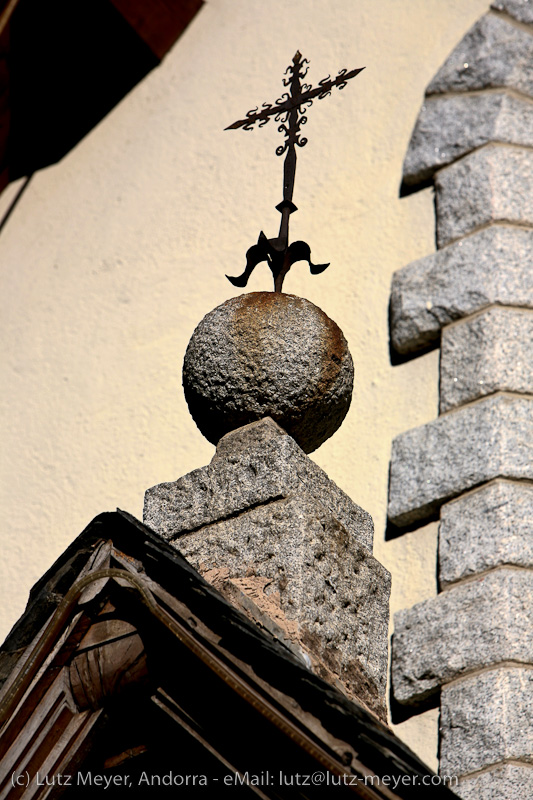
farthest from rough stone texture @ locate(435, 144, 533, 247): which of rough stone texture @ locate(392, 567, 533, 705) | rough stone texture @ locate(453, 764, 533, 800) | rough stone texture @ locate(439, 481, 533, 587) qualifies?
rough stone texture @ locate(453, 764, 533, 800)

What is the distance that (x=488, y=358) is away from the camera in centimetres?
414

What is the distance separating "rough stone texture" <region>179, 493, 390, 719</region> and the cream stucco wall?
3.84 ft

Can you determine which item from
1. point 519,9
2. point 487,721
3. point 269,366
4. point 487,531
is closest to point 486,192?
point 519,9

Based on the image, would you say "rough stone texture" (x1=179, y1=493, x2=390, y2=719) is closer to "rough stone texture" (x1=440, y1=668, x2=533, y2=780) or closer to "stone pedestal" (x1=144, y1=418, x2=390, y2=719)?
"stone pedestal" (x1=144, y1=418, x2=390, y2=719)

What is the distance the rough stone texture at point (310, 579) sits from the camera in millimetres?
2779

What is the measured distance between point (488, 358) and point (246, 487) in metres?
1.42

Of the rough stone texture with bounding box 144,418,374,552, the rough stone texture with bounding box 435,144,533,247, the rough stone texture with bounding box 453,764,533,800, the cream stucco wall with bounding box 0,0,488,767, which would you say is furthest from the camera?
the cream stucco wall with bounding box 0,0,488,767

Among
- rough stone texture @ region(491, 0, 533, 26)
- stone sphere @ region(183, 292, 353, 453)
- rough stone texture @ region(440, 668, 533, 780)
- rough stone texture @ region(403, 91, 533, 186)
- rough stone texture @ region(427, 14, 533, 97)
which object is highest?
rough stone texture @ region(491, 0, 533, 26)

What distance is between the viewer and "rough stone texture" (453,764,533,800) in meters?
3.29

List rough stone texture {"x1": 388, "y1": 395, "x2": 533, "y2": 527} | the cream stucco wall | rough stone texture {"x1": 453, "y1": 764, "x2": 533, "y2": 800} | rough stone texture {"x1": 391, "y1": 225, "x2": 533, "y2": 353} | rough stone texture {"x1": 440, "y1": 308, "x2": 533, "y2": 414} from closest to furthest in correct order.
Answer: rough stone texture {"x1": 453, "y1": 764, "x2": 533, "y2": 800}
rough stone texture {"x1": 388, "y1": 395, "x2": 533, "y2": 527}
rough stone texture {"x1": 440, "y1": 308, "x2": 533, "y2": 414}
rough stone texture {"x1": 391, "y1": 225, "x2": 533, "y2": 353}
the cream stucco wall

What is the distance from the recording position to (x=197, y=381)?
124 inches

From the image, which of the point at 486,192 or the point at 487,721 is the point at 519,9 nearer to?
the point at 486,192

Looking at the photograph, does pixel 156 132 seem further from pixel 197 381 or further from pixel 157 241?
pixel 197 381

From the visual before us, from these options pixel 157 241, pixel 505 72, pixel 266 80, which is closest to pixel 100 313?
pixel 157 241
